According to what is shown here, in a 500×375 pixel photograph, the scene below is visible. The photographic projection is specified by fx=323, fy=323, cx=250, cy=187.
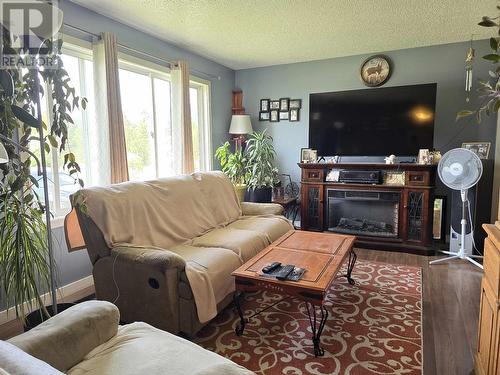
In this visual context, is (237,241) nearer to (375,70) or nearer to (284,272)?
(284,272)

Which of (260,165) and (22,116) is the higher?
(22,116)

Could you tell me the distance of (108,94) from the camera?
9.57 feet

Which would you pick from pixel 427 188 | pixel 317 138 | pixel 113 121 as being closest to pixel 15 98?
pixel 113 121

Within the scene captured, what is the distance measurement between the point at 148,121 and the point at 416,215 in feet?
10.7

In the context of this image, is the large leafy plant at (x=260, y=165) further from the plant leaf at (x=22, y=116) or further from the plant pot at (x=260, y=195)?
the plant leaf at (x=22, y=116)

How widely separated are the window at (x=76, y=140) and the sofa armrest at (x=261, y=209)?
1.59 m

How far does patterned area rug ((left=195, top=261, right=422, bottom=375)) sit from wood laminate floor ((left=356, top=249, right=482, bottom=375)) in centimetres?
8

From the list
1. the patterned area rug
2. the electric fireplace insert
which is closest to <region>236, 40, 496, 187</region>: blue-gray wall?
the electric fireplace insert

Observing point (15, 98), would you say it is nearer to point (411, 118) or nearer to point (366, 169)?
point (366, 169)

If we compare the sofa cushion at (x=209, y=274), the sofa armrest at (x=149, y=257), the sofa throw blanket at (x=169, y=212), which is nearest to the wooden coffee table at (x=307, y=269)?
the sofa cushion at (x=209, y=274)

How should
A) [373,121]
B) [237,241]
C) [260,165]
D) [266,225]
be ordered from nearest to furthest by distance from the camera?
Answer: [237,241]
[266,225]
[373,121]
[260,165]

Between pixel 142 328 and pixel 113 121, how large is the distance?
2105mm

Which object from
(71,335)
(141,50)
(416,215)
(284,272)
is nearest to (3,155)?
(71,335)

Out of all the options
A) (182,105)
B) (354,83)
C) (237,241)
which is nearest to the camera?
(237,241)
